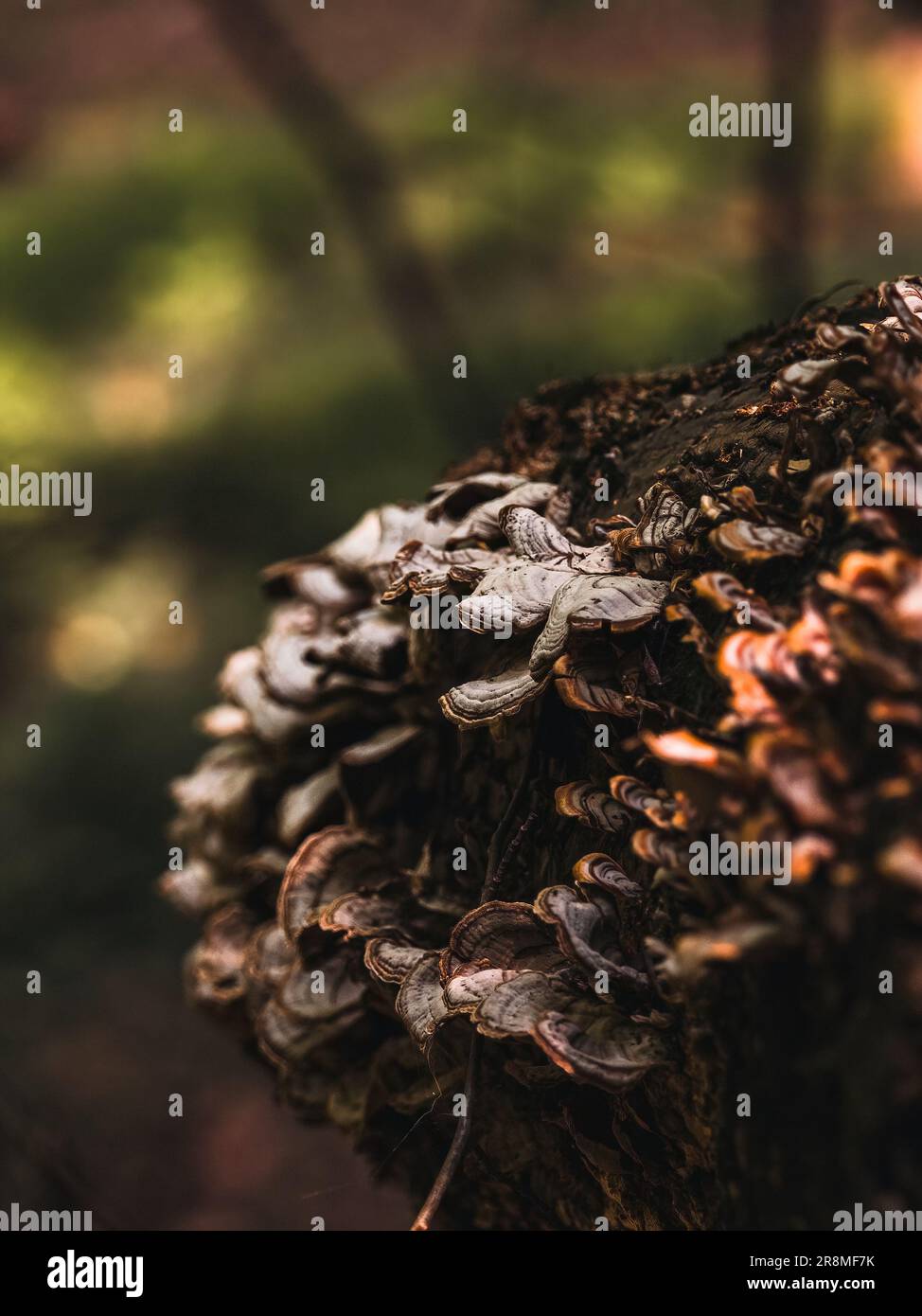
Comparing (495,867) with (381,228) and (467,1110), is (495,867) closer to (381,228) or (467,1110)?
(467,1110)

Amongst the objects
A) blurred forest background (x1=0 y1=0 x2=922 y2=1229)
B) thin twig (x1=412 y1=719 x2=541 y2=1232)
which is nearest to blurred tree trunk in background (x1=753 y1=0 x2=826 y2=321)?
blurred forest background (x1=0 y1=0 x2=922 y2=1229)

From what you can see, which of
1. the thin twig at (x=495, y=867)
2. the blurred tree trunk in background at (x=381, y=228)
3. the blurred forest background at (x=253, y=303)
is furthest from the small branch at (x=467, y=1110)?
the blurred tree trunk in background at (x=381, y=228)

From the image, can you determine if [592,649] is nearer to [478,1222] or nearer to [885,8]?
[478,1222]

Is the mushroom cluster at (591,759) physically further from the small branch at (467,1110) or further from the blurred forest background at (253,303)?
the blurred forest background at (253,303)

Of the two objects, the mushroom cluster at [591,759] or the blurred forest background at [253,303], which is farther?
the blurred forest background at [253,303]

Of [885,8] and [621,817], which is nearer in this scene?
[621,817]

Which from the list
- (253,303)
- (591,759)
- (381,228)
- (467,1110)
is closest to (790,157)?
(381,228)
